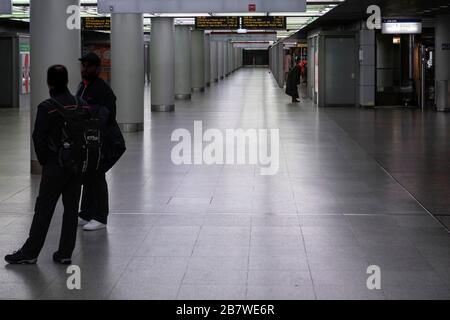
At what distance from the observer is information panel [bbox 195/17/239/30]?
29.1m

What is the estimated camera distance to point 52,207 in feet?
23.0

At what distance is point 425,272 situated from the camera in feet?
21.7

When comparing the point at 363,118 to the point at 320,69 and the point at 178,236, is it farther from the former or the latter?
the point at 178,236

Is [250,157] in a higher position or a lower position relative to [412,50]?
lower

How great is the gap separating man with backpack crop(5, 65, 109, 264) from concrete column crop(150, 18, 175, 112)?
20551 mm

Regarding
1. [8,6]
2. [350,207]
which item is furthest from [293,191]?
[8,6]

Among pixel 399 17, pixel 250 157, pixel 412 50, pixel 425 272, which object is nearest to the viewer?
pixel 425 272

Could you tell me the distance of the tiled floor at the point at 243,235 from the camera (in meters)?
6.20

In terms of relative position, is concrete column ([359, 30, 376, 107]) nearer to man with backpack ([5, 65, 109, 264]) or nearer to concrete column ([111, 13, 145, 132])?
concrete column ([111, 13, 145, 132])

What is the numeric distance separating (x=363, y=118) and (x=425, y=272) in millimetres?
18003

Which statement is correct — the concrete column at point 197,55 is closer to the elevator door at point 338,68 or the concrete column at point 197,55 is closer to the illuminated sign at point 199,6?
the elevator door at point 338,68

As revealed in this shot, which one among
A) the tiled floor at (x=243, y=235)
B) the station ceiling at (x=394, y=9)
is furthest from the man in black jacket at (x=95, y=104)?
the station ceiling at (x=394, y=9)

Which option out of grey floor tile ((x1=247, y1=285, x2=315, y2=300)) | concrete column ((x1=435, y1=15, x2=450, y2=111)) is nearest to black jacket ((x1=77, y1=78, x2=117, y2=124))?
grey floor tile ((x1=247, y1=285, x2=315, y2=300))

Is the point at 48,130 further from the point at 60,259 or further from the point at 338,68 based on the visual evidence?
the point at 338,68
